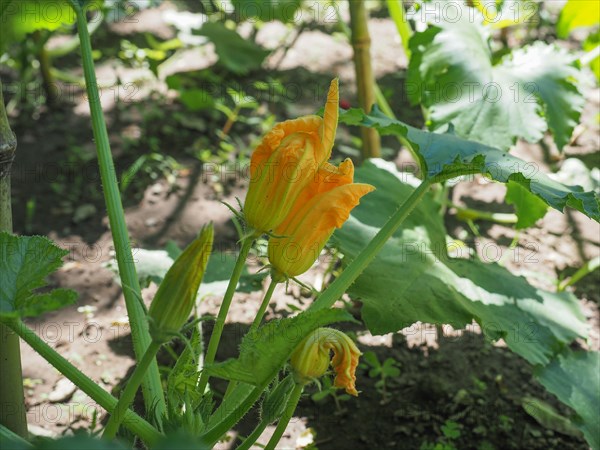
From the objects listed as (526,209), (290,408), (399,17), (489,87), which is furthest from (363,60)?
(290,408)

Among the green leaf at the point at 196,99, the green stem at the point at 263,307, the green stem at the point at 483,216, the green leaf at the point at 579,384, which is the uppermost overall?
the green stem at the point at 263,307

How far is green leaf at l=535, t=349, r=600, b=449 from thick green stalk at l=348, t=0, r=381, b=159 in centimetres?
105

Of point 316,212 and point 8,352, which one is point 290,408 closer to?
point 316,212

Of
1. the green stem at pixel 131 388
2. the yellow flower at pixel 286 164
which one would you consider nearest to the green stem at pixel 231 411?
the green stem at pixel 131 388

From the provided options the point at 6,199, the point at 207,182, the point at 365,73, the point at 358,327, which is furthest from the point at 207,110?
the point at 6,199

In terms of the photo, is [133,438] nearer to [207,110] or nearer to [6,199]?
[6,199]

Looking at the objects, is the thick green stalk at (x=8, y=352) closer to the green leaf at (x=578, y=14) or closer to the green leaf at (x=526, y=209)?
the green leaf at (x=526, y=209)

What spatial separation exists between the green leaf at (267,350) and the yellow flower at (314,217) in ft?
0.65

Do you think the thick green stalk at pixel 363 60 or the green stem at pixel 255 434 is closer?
the green stem at pixel 255 434

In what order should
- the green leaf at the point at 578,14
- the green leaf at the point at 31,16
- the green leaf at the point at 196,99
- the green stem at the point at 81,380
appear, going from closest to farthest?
the green stem at the point at 81,380, the green leaf at the point at 31,16, the green leaf at the point at 578,14, the green leaf at the point at 196,99

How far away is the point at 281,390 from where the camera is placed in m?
1.35

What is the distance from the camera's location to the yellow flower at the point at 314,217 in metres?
1.35

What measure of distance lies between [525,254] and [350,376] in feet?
5.69

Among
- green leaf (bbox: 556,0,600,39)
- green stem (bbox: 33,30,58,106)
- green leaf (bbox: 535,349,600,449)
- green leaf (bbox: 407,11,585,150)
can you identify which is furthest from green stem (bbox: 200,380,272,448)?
green stem (bbox: 33,30,58,106)
